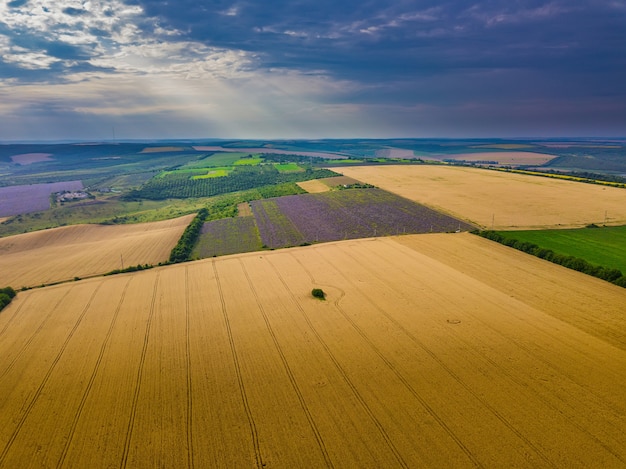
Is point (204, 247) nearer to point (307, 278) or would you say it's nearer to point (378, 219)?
point (307, 278)

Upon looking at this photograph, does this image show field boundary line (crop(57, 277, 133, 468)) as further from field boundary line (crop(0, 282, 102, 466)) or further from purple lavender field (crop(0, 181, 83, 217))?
purple lavender field (crop(0, 181, 83, 217))

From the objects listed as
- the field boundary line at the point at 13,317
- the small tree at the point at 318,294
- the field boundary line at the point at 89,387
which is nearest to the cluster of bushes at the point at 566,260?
the small tree at the point at 318,294

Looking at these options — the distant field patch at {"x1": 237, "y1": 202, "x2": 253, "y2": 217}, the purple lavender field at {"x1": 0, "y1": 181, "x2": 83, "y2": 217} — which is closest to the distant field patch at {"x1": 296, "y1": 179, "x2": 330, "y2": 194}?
the distant field patch at {"x1": 237, "y1": 202, "x2": 253, "y2": 217}

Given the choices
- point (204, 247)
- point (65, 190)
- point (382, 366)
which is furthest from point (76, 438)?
point (65, 190)

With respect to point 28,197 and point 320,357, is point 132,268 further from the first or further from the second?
point 28,197

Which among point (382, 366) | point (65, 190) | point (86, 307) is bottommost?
point (65, 190)

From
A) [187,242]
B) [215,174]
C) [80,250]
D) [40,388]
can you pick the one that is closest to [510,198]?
[187,242]

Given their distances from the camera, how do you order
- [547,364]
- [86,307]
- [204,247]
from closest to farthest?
[547,364] < [86,307] < [204,247]
